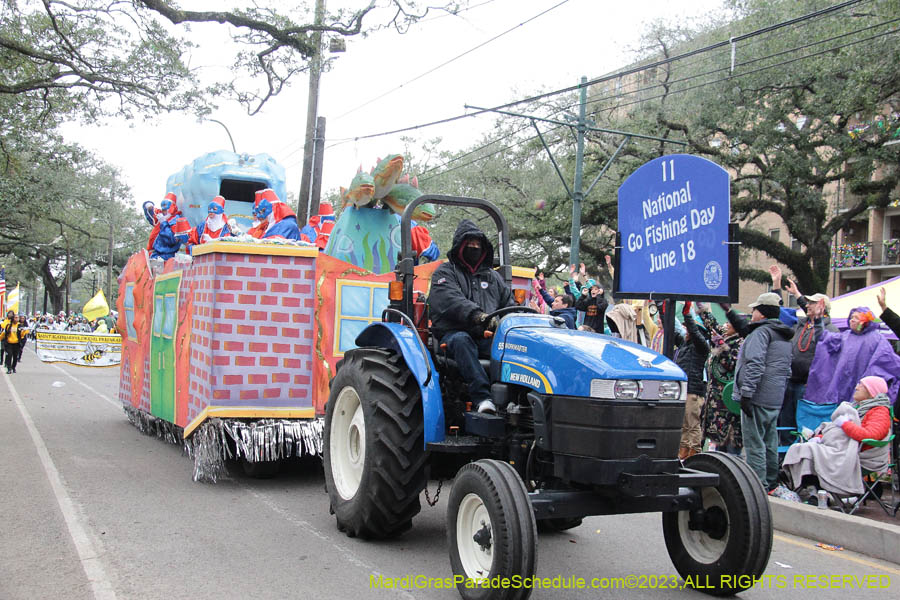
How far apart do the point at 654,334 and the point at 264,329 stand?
643 centimetres

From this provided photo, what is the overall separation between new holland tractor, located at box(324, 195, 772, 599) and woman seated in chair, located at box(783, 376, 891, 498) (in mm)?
2797

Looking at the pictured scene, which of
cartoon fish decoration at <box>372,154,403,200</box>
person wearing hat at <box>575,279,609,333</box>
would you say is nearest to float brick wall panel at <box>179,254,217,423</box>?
cartoon fish decoration at <box>372,154,403,200</box>

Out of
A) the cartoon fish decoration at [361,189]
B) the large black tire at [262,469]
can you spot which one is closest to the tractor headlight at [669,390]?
the large black tire at [262,469]

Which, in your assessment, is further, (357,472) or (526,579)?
(357,472)

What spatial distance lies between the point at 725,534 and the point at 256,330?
451 centimetres

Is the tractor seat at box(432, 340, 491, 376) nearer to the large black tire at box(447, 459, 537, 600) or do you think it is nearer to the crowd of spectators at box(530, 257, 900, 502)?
the large black tire at box(447, 459, 537, 600)

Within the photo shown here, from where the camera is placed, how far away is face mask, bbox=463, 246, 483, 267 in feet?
A: 17.7

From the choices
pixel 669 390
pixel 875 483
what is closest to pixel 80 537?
pixel 669 390

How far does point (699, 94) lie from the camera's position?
21.7m

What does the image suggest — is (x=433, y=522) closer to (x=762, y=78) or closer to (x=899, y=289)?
(x=899, y=289)

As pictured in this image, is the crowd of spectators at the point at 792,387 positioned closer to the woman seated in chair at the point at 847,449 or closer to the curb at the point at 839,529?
the woman seated in chair at the point at 847,449

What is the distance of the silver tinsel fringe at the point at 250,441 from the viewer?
22.9 ft

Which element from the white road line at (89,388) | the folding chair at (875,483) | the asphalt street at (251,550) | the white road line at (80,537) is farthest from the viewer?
the white road line at (89,388)

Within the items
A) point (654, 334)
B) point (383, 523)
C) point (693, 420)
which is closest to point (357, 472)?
point (383, 523)
